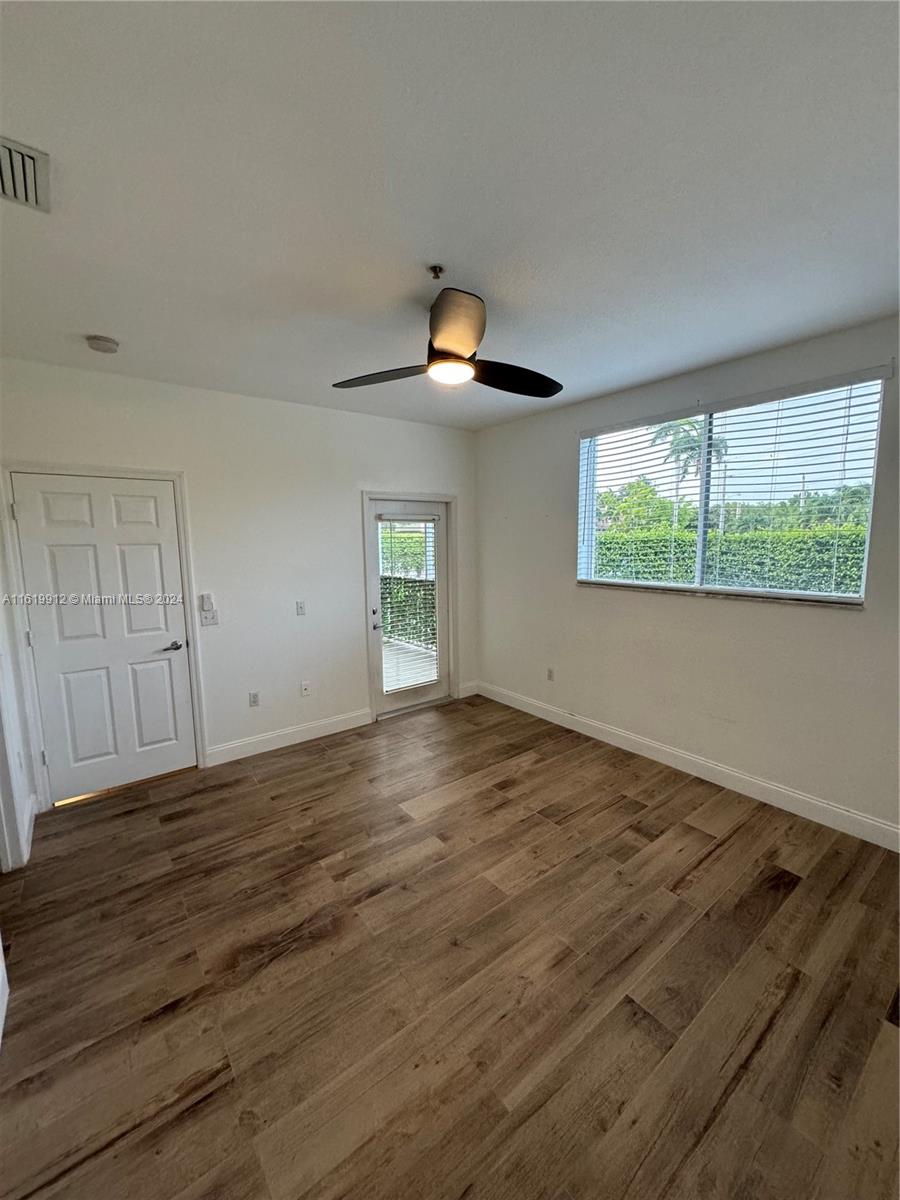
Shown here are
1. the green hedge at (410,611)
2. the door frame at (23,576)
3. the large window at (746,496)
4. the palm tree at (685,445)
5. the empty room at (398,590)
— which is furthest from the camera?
the green hedge at (410,611)

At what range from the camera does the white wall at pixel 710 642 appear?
7.97 feet

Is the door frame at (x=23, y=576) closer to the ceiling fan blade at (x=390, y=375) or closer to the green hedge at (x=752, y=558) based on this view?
the ceiling fan blade at (x=390, y=375)

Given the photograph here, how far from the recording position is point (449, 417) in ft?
13.4

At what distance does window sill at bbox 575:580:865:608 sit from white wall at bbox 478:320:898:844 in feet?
0.12

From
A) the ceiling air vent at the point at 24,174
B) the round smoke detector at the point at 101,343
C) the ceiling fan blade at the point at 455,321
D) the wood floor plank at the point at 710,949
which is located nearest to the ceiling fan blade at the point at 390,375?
the ceiling fan blade at the point at 455,321

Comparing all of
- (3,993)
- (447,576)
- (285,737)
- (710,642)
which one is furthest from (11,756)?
(710,642)

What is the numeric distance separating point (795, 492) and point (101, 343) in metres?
3.85

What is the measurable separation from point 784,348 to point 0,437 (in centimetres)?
449

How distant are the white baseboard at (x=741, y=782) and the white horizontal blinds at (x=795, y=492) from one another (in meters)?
1.21

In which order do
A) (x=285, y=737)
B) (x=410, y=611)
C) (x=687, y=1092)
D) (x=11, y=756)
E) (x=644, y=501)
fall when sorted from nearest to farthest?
1. (x=687, y=1092)
2. (x=11, y=756)
3. (x=644, y=501)
4. (x=285, y=737)
5. (x=410, y=611)

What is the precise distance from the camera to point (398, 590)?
169 inches

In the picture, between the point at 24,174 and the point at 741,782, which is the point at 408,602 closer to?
the point at 741,782

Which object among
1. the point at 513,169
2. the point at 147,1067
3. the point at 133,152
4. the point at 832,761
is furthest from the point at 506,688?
the point at 133,152

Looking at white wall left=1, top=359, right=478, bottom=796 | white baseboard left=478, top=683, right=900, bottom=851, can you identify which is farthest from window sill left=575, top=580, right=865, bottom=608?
white wall left=1, top=359, right=478, bottom=796
